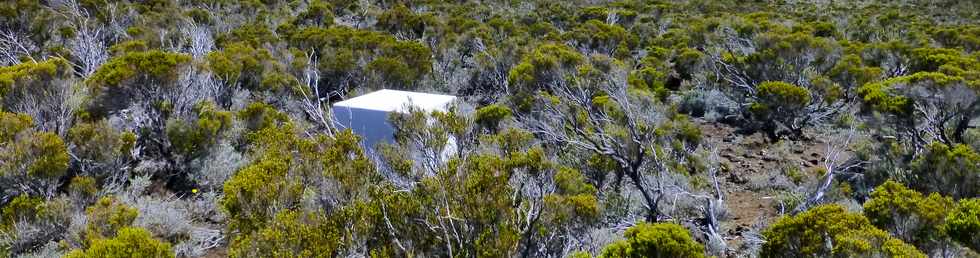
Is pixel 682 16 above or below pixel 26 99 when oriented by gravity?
below

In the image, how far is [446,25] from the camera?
17406 mm

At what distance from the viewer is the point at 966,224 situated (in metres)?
4.04

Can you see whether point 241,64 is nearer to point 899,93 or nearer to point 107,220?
point 107,220

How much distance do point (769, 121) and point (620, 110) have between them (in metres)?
3.07

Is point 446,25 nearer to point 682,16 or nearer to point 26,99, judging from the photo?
point 682,16

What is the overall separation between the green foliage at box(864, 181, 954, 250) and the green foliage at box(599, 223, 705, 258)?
1607 mm

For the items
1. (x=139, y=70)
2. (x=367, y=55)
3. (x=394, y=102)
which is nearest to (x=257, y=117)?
(x=139, y=70)

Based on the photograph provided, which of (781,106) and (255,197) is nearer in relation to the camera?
(255,197)

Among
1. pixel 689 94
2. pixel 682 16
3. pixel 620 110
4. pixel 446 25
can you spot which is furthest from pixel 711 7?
pixel 620 110

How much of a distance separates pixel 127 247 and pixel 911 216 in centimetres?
504

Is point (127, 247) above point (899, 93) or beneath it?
above

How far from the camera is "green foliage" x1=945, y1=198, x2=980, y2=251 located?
13.2 ft

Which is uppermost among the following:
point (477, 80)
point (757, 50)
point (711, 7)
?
point (757, 50)

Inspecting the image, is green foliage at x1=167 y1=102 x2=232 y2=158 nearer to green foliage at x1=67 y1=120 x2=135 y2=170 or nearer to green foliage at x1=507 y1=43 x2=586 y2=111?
green foliage at x1=67 y1=120 x2=135 y2=170
